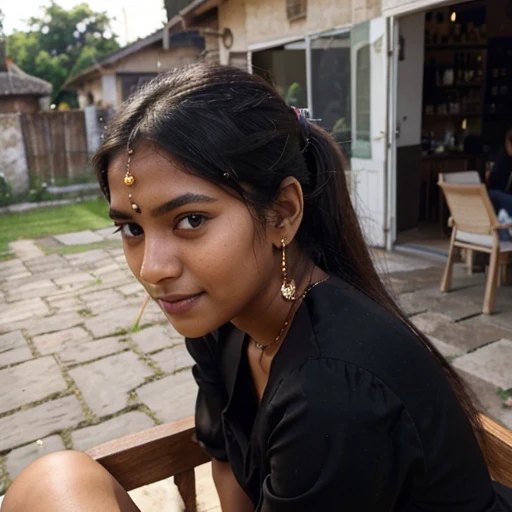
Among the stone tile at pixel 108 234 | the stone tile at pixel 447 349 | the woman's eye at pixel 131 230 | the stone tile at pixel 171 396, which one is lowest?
the stone tile at pixel 171 396

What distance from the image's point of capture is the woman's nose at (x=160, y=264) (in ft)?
3.60

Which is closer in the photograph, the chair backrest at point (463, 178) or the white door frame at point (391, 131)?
the chair backrest at point (463, 178)

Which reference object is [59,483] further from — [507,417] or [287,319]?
[507,417]

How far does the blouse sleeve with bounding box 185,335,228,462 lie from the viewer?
1.60m

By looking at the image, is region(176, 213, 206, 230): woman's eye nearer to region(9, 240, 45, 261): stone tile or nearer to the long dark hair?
the long dark hair

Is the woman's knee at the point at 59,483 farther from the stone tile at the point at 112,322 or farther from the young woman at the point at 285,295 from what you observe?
the stone tile at the point at 112,322

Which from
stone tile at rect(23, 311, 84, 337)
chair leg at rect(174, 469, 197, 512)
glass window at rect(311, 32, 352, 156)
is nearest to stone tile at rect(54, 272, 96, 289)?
stone tile at rect(23, 311, 84, 337)

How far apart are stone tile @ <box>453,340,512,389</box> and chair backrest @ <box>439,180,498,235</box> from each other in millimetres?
1008

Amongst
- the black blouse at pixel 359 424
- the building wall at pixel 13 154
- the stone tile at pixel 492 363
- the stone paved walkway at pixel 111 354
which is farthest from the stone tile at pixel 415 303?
the building wall at pixel 13 154

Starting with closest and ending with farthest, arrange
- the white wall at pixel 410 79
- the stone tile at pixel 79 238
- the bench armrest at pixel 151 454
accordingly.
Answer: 1. the bench armrest at pixel 151 454
2. the white wall at pixel 410 79
3. the stone tile at pixel 79 238

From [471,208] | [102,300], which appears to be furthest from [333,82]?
[102,300]

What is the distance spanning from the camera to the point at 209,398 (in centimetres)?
163

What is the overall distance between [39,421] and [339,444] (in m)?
2.76

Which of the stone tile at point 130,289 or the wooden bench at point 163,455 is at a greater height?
the wooden bench at point 163,455
